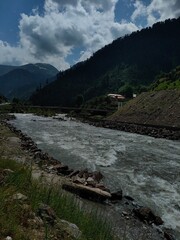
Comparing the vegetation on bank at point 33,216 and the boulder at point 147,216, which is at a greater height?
the vegetation on bank at point 33,216

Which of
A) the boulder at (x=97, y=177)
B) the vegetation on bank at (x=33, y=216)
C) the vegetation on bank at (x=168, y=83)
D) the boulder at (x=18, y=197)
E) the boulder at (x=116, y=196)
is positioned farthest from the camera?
the vegetation on bank at (x=168, y=83)

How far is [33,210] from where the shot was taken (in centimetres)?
786

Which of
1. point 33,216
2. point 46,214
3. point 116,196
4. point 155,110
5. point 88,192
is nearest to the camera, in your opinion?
point 33,216

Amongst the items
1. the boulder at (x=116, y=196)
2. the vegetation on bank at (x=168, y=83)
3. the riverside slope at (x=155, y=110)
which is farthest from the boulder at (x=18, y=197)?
the vegetation on bank at (x=168, y=83)

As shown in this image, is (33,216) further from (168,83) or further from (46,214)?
(168,83)

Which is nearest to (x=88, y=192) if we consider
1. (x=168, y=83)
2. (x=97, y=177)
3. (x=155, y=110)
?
(x=97, y=177)

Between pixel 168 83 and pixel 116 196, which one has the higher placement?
pixel 168 83

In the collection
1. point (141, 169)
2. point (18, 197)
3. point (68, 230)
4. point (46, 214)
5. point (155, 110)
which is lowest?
point (141, 169)

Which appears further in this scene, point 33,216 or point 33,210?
point 33,210

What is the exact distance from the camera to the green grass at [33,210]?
20.3 ft

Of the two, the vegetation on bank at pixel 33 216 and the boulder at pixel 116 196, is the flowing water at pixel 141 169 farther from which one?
the vegetation on bank at pixel 33 216

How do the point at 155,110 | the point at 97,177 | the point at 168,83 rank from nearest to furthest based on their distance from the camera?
1. the point at 97,177
2. the point at 155,110
3. the point at 168,83

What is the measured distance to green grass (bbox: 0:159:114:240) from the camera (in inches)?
243

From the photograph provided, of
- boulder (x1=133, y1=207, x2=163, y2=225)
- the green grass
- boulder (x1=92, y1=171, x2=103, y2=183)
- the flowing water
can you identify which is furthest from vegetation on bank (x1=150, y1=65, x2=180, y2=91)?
the green grass
